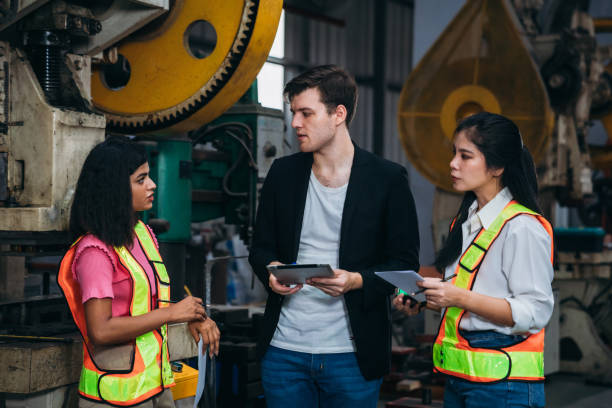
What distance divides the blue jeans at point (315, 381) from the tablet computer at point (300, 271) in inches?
7.7

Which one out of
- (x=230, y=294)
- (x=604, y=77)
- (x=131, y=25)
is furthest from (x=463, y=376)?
(x=230, y=294)

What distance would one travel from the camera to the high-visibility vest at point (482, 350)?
5.45ft

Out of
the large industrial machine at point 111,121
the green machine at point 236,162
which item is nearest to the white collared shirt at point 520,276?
the large industrial machine at point 111,121

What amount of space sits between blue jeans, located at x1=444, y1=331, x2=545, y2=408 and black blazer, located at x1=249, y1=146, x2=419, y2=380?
0.64ft

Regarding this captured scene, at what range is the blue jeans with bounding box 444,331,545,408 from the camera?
165 cm

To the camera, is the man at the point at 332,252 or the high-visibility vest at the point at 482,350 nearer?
the high-visibility vest at the point at 482,350

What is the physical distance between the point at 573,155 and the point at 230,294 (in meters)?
4.02

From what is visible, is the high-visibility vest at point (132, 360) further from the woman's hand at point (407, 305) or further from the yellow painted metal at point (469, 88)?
the yellow painted metal at point (469, 88)

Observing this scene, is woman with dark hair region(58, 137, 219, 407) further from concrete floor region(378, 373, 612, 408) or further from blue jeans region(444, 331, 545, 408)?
concrete floor region(378, 373, 612, 408)

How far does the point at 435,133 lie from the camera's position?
4879 millimetres

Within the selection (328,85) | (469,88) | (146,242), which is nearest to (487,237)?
(328,85)

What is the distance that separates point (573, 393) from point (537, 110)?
182 centimetres

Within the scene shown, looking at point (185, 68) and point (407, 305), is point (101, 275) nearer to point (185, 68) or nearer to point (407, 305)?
point (407, 305)

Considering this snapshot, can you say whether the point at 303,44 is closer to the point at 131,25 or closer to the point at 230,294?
the point at 230,294
